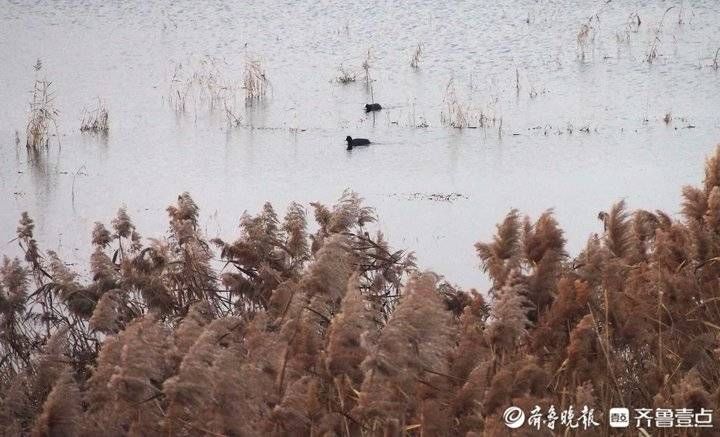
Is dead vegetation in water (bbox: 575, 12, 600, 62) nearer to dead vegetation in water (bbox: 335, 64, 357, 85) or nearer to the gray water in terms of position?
the gray water

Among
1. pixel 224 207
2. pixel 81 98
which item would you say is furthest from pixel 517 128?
pixel 81 98

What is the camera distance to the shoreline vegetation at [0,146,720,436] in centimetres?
246

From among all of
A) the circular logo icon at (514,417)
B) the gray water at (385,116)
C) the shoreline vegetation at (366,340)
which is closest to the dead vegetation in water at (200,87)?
the gray water at (385,116)

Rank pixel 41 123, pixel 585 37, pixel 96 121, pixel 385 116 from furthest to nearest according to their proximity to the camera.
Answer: pixel 585 37 → pixel 385 116 → pixel 96 121 → pixel 41 123

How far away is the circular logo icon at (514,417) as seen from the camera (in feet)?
8.12

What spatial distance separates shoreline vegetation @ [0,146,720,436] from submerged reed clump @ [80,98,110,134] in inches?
267

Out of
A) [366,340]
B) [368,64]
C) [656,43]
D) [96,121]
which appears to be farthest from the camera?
[656,43]

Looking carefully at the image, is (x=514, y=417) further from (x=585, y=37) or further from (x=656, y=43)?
(x=585, y=37)

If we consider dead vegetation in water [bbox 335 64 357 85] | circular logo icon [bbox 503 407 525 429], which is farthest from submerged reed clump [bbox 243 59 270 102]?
circular logo icon [bbox 503 407 525 429]

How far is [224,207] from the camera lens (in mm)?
8305

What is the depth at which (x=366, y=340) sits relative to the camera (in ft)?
7.40

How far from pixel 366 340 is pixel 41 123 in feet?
30.4

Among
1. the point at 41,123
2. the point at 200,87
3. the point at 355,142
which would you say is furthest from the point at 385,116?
the point at 41,123

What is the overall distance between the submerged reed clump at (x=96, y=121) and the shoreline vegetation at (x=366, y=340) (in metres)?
6.79
